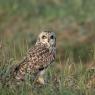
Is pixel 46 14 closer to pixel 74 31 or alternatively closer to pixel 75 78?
pixel 74 31

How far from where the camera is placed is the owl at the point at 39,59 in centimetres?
871

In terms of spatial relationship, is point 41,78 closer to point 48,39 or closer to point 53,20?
point 48,39

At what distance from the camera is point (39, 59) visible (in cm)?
899

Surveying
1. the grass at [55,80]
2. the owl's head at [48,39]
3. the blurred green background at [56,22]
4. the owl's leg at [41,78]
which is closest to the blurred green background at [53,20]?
the blurred green background at [56,22]

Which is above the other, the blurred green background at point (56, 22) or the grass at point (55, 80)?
the blurred green background at point (56, 22)

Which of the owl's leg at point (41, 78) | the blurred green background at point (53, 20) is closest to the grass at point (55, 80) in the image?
the owl's leg at point (41, 78)

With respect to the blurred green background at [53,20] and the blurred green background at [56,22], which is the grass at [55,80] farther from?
the blurred green background at [53,20]

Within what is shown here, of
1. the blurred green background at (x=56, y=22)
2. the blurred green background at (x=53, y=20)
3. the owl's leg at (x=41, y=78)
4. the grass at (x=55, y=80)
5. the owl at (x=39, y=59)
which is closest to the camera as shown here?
the grass at (x=55, y=80)

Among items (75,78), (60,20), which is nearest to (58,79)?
(75,78)

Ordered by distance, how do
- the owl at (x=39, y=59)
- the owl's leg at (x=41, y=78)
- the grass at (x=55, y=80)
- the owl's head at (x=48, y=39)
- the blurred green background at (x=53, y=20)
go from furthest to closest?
the blurred green background at (x=53, y=20)
the owl's head at (x=48, y=39)
the owl at (x=39, y=59)
the owl's leg at (x=41, y=78)
the grass at (x=55, y=80)

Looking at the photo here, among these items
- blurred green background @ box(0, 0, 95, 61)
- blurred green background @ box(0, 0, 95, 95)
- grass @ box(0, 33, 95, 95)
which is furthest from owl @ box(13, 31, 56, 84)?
blurred green background @ box(0, 0, 95, 61)

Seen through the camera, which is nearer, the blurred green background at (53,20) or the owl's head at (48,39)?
the owl's head at (48,39)

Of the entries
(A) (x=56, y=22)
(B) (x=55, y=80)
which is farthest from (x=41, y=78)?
(A) (x=56, y=22)

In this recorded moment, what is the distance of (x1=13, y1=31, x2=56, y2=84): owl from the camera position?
871 centimetres
